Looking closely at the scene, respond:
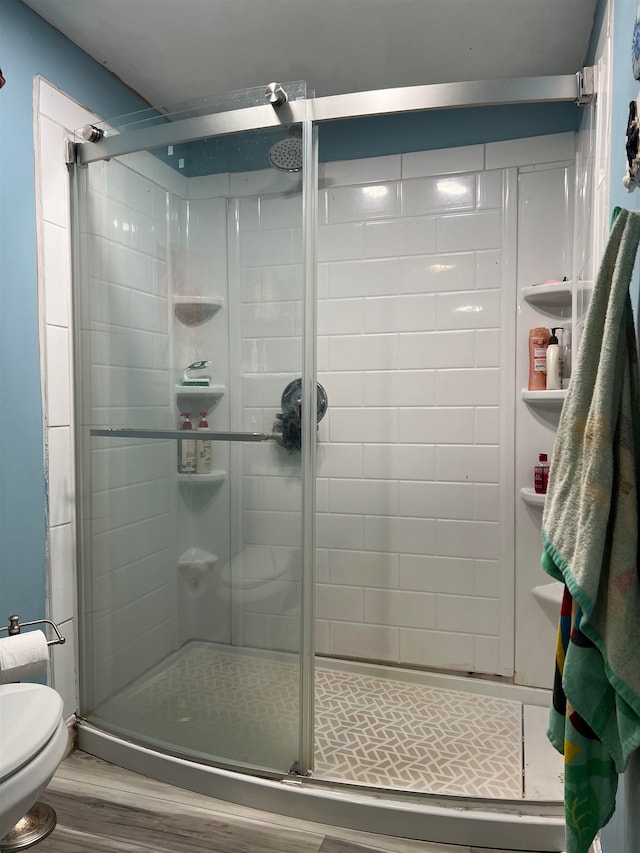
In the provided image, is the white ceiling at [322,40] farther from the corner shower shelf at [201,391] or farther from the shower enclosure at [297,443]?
the corner shower shelf at [201,391]

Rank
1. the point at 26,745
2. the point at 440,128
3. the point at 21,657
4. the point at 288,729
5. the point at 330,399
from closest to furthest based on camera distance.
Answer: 1. the point at 26,745
2. the point at 21,657
3. the point at 288,729
4. the point at 440,128
5. the point at 330,399

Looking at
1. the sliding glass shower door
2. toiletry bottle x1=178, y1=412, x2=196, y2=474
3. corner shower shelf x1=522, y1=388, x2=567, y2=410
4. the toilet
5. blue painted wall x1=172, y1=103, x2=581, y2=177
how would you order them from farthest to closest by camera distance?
1. blue painted wall x1=172, y1=103, x2=581, y2=177
2. corner shower shelf x1=522, y1=388, x2=567, y2=410
3. toiletry bottle x1=178, y1=412, x2=196, y2=474
4. the sliding glass shower door
5. the toilet

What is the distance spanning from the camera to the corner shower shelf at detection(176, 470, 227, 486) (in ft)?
5.82

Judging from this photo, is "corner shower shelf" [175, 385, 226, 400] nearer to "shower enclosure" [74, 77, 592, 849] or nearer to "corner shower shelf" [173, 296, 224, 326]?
"shower enclosure" [74, 77, 592, 849]

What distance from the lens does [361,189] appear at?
8.38 ft

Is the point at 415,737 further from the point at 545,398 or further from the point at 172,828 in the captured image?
the point at 545,398

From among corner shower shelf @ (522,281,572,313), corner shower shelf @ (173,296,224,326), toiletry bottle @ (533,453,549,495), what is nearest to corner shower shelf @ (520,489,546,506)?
toiletry bottle @ (533,453,549,495)

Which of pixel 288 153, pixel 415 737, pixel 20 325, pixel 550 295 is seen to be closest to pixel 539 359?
pixel 550 295

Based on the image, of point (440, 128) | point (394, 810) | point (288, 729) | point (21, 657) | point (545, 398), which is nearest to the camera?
point (21, 657)

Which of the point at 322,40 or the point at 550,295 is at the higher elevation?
the point at 322,40

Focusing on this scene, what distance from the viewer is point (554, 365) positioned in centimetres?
223

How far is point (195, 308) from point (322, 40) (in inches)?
41.8

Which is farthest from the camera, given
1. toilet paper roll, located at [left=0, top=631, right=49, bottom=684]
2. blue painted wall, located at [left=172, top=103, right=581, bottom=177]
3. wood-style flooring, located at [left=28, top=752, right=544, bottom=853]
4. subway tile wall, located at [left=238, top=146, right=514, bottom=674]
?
subway tile wall, located at [left=238, top=146, right=514, bottom=674]

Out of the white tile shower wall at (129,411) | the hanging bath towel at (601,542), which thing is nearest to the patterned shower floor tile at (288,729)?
the white tile shower wall at (129,411)
